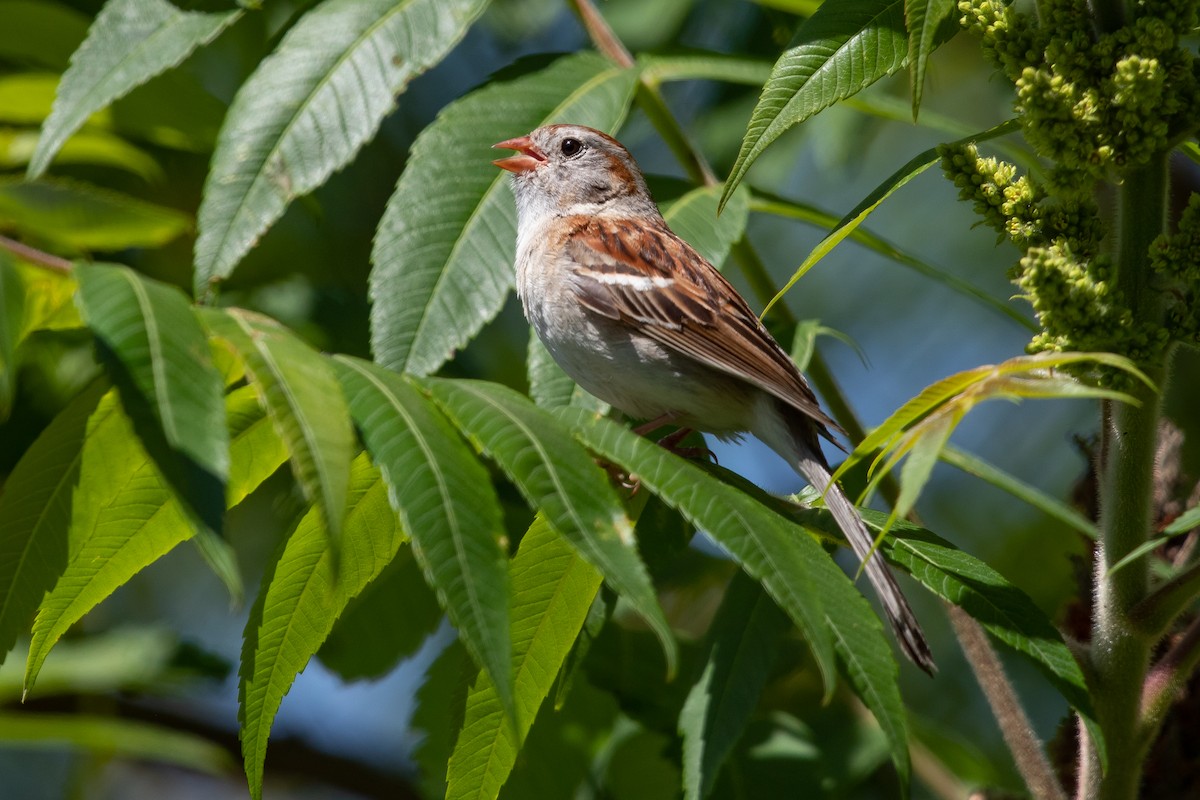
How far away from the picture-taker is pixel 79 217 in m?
3.26

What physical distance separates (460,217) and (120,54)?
868 millimetres

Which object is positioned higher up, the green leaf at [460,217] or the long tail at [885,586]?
the green leaf at [460,217]

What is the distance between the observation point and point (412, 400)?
1.84 m

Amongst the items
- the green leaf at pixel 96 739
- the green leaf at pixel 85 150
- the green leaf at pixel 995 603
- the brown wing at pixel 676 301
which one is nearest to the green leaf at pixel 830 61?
the green leaf at pixel 995 603

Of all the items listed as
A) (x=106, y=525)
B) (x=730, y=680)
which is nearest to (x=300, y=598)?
(x=106, y=525)

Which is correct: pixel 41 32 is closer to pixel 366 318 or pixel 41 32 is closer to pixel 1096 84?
pixel 366 318

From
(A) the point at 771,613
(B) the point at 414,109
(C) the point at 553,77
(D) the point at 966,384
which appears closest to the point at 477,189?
(C) the point at 553,77

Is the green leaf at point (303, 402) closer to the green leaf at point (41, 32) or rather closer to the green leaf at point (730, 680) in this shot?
the green leaf at point (730, 680)

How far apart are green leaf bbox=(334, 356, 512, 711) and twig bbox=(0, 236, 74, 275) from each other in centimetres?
51

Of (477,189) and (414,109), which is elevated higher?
(414,109)

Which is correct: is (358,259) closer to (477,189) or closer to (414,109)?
(414,109)

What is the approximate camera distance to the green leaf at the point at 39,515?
76.5 inches

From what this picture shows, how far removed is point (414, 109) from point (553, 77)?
2768mm

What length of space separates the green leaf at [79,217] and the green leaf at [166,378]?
4.54ft
